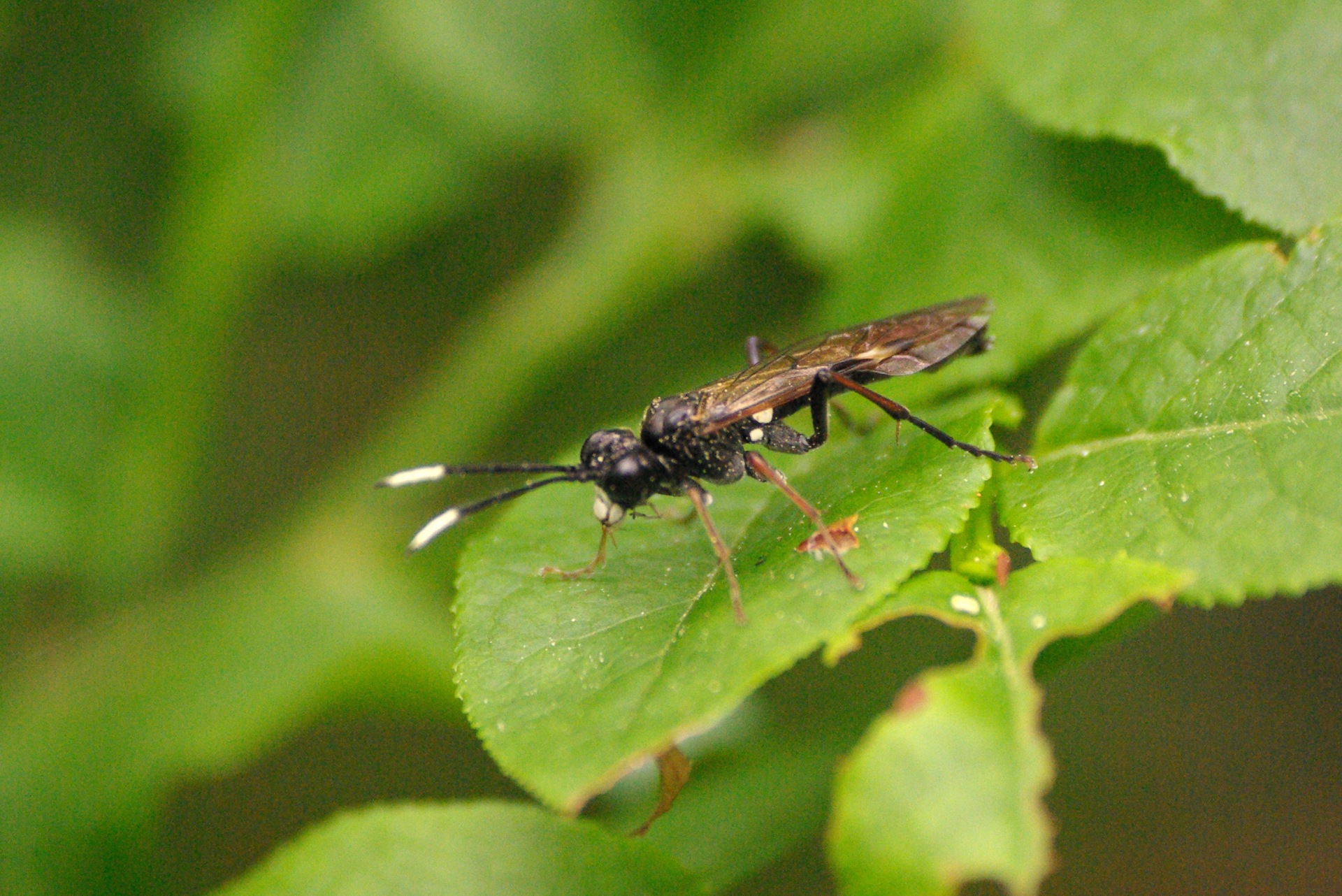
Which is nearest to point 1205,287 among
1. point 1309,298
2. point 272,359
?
point 1309,298

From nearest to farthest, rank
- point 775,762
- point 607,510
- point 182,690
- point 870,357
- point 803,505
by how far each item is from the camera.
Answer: point 803,505
point 607,510
point 870,357
point 775,762
point 182,690

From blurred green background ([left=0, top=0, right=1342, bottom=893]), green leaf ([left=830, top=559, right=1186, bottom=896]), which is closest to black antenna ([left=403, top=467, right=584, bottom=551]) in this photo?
green leaf ([left=830, top=559, right=1186, bottom=896])

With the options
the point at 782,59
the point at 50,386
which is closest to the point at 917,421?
the point at 782,59

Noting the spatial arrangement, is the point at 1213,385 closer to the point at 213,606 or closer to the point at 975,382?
the point at 975,382

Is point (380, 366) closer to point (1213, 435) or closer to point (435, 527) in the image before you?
point (435, 527)

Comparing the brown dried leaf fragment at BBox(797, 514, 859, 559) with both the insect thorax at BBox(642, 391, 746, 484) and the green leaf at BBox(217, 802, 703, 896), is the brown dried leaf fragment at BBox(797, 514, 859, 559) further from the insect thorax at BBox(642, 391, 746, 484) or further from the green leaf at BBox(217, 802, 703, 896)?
the green leaf at BBox(217, 802, 703, 896)

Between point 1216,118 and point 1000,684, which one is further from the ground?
point 1216,118
